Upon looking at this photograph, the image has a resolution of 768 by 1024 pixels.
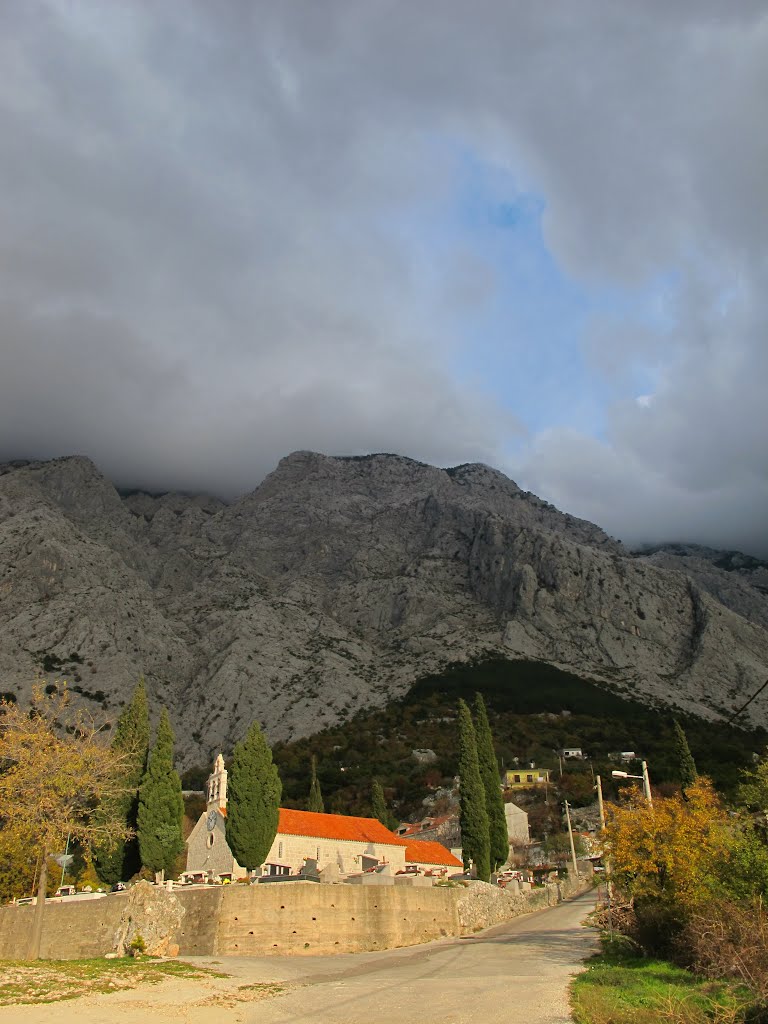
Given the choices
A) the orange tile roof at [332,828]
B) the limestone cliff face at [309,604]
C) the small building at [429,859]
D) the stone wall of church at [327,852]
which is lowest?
the small building at [429,859]

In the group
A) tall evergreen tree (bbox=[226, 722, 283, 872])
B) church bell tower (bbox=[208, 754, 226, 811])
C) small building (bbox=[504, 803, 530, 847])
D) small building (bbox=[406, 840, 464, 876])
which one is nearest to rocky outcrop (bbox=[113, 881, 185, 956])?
tall evergreen tree (bbox=[226, 722, 283, 872])

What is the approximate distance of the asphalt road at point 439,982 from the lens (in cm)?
1533

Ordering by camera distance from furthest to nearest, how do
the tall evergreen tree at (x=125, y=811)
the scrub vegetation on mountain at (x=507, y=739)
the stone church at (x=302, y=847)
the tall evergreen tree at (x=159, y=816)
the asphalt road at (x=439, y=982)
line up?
the scrub vegetation on mountain at (x=507, y=739) → the stone church at (x=302, y=847) → the tall evergreen tree at (x=125, y=811) → the tall evergreen tree at (x=159, y=816) → the asphalt road at (x=439, y=982)

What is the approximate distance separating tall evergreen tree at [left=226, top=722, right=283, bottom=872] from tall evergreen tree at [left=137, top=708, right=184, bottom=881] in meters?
2.85

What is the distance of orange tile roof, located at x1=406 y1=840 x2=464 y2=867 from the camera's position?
52.0 meters

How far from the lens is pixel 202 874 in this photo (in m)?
39.0

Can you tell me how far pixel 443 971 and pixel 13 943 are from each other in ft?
57.8

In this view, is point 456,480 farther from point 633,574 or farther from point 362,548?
point 633,574

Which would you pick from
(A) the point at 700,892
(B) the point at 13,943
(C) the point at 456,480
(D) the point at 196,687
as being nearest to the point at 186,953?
(B) the point at 13,943

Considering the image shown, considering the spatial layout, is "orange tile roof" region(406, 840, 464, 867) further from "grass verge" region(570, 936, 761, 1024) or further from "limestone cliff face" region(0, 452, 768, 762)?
"limestone cliff face" region(0, 452, 768, 762)

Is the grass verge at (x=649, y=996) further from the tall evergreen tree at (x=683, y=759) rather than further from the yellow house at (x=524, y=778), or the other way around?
the yellow house at (x=524, y=778)

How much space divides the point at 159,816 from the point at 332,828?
15.2 metres

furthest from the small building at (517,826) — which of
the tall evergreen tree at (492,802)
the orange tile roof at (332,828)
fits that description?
the orange tile roof at (332,828)

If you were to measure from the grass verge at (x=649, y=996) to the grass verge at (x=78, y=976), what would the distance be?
11.8 meters
